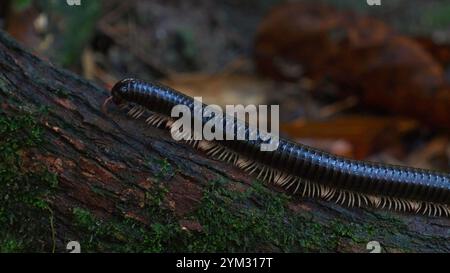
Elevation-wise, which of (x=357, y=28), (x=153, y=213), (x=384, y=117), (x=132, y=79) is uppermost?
(x=357, y=28)

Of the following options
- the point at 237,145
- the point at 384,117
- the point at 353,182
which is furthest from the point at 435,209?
the point at 384,117
